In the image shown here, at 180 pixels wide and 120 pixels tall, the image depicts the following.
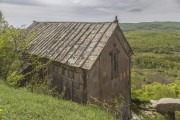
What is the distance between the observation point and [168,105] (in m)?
21.4

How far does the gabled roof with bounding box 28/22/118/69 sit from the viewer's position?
15977 mm

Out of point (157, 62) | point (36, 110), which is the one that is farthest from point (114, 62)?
point (157, 62)

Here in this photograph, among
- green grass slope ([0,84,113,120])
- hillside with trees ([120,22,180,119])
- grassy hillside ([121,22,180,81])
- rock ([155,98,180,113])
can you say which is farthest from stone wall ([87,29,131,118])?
grassy hillside ([121,22,180,81])

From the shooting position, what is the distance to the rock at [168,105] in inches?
828

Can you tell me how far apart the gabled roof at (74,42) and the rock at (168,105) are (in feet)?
27.7

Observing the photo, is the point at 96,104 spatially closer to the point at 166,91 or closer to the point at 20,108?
the point at 20,108

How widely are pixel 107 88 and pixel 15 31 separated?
24.3 ft

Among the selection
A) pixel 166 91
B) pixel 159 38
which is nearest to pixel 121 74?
pixel 166 91

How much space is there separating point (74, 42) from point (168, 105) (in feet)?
31.4

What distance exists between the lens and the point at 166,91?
1289 inches

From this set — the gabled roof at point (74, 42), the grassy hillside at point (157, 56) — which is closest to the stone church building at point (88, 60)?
the gabled roof at point (74, 42)

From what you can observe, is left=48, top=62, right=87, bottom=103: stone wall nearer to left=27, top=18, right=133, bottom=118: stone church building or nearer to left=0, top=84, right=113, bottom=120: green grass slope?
left=27, top=18, right=133, bottom=118: stone church building

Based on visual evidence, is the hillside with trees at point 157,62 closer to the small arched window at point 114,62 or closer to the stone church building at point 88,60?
the stone church building at point 88,60

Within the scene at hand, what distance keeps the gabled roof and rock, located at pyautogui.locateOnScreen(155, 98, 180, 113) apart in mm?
8437
